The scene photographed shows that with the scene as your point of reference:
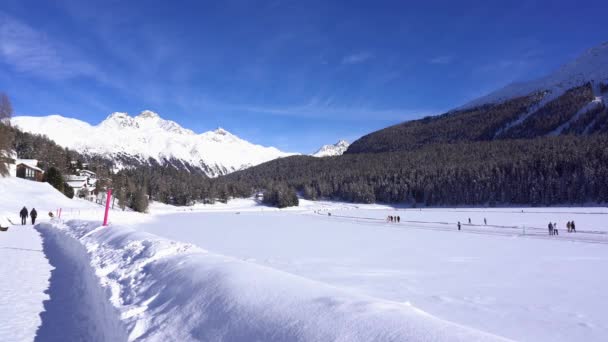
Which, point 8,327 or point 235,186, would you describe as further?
point 235,186

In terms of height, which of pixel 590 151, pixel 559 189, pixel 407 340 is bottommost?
pixel 407 340

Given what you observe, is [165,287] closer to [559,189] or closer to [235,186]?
[559,189]

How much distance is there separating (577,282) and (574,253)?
8719mm

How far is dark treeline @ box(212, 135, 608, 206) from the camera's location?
85562mm

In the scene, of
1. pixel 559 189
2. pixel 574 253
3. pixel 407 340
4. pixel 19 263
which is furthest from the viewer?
pixel 559 189

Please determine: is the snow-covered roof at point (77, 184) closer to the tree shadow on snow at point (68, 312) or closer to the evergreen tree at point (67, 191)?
the evergreen tree at point (67, 191)

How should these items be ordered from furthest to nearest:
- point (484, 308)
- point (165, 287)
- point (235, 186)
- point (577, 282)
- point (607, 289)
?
point (235, 186) < point (577, 282) < point (607, 289) < point (484, 308) < point (165, 287)

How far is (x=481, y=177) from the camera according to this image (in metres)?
104

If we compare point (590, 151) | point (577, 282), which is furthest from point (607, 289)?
point (590, 151)

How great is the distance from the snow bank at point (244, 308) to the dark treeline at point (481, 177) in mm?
99422

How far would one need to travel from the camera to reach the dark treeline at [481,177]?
85.6 metres

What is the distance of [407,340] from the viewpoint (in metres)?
3.24

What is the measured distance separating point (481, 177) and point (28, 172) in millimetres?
112261

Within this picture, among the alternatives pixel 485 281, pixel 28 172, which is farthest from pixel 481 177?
pixel 28 172
